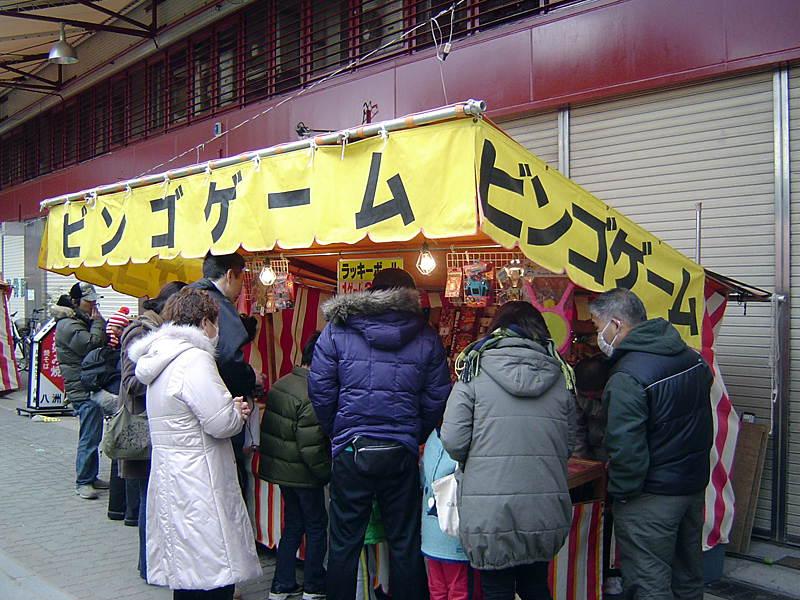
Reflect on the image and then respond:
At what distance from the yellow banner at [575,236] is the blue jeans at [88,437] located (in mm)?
5198

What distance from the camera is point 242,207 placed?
4164 millimetres

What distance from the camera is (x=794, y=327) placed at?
5676 millimetres

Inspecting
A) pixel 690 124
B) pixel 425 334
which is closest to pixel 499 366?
pixel 425 334

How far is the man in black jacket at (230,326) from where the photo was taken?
4117mm

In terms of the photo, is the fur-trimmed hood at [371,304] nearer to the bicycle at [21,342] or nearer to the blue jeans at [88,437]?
the blue jeans at [88,437]

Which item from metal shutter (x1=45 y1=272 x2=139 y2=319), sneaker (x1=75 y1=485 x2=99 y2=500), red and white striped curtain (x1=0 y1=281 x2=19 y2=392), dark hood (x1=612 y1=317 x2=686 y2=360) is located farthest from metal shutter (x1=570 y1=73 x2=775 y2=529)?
red and white striped curtain (x1=0 y1=281 x2=19 y2=392)

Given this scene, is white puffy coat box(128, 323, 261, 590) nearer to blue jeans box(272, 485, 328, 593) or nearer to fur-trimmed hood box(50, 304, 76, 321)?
blue jeans box(272, 485, 328, 593)

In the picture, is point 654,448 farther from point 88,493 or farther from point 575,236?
point 88,493

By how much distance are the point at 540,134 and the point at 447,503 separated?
5.16 meters

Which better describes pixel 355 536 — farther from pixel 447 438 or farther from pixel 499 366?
pixel 499 366

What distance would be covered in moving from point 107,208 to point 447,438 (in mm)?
3721

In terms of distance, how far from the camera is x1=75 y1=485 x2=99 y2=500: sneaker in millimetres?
6840

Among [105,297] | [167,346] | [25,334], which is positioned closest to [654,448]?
[167,346]

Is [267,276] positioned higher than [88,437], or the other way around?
[267,276]
